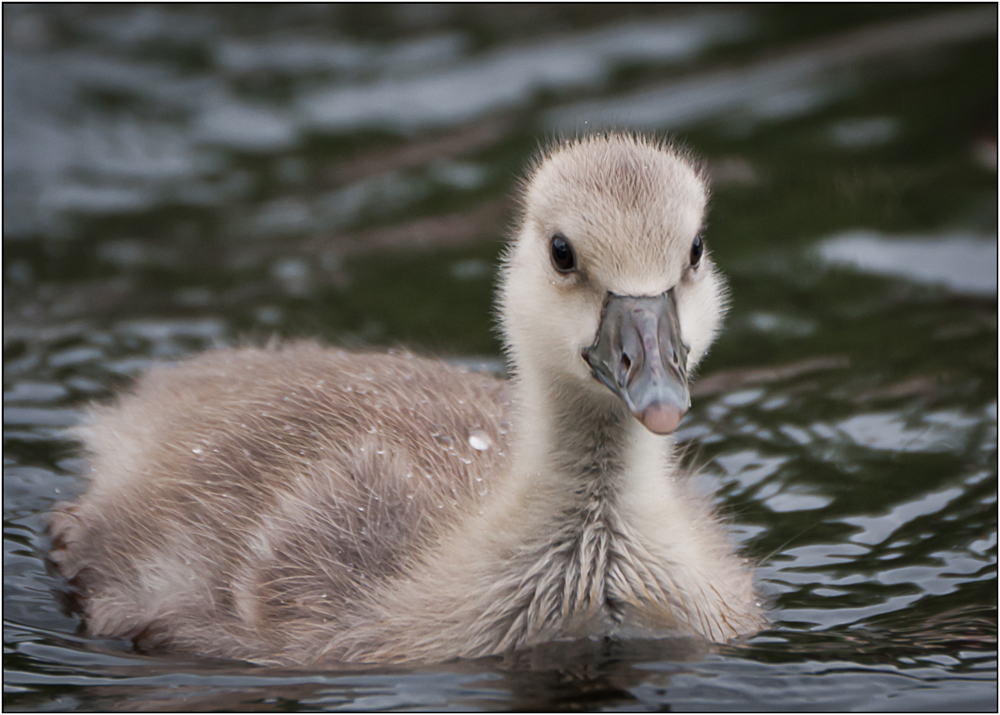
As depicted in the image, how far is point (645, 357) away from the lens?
396cm

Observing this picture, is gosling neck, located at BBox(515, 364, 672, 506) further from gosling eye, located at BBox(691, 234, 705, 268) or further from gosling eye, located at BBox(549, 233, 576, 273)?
gosling eye, located at BBox(691, 234, 705, 268)

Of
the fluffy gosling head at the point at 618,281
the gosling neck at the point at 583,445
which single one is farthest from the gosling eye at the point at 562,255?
the gosling neck at the point at 583,445

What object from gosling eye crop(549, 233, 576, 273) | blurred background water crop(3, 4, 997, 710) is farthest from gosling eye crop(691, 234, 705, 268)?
blurred background water crop(3, 4, 997, 710)

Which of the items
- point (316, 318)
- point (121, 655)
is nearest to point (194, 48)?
point (316, 318)

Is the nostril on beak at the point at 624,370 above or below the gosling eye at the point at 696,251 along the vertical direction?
below

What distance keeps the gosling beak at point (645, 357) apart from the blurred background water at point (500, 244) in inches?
41.1

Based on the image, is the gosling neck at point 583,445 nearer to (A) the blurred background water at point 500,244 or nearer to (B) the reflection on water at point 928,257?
(A) the blurred background water at point 500,244

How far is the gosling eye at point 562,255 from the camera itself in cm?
430

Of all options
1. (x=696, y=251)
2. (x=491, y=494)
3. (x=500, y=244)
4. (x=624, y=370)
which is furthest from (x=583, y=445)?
(x=500, y=244)

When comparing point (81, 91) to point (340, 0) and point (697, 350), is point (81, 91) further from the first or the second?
point (697, 350)

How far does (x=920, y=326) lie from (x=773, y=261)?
1.09 m

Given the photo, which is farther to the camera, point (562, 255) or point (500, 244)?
point (500, 244)

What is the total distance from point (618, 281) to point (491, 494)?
1.03 metres

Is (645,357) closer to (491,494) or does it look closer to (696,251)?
(696,251)
